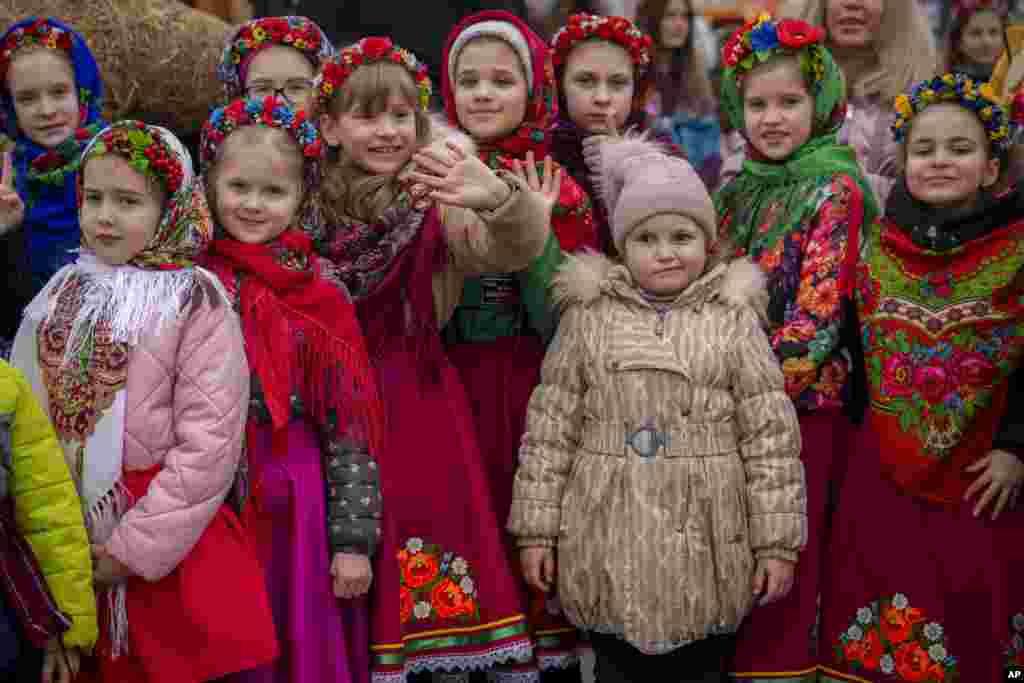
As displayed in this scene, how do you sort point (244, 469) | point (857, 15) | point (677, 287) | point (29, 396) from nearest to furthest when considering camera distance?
point (29, 396) < point (244, 469) < point (677, 287) < point (857, 15)

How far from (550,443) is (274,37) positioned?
1846mm

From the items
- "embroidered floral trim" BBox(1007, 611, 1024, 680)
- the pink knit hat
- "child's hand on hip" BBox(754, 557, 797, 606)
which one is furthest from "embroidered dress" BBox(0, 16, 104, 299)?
"embroidered floral trim" BBox(1007, 611, 1024, 680)

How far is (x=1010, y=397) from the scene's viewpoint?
3.47 metres

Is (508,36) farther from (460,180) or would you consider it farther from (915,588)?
(915,588)

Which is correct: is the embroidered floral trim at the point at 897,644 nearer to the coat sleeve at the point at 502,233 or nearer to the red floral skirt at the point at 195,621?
the coat sleeve at the point at 502,233

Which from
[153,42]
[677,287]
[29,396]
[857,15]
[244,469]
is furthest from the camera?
[153,42]

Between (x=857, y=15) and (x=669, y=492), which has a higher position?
(x=857, y=15)

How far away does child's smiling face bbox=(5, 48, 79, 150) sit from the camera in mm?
4000

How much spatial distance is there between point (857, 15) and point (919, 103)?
119cm

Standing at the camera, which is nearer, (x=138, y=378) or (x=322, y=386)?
(x=138, y=378)

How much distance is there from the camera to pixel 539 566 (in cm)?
343

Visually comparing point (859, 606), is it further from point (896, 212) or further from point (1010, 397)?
point (896, 212)

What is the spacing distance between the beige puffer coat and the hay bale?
8.32ft

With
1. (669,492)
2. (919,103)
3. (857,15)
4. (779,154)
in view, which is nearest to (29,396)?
(669,492)
